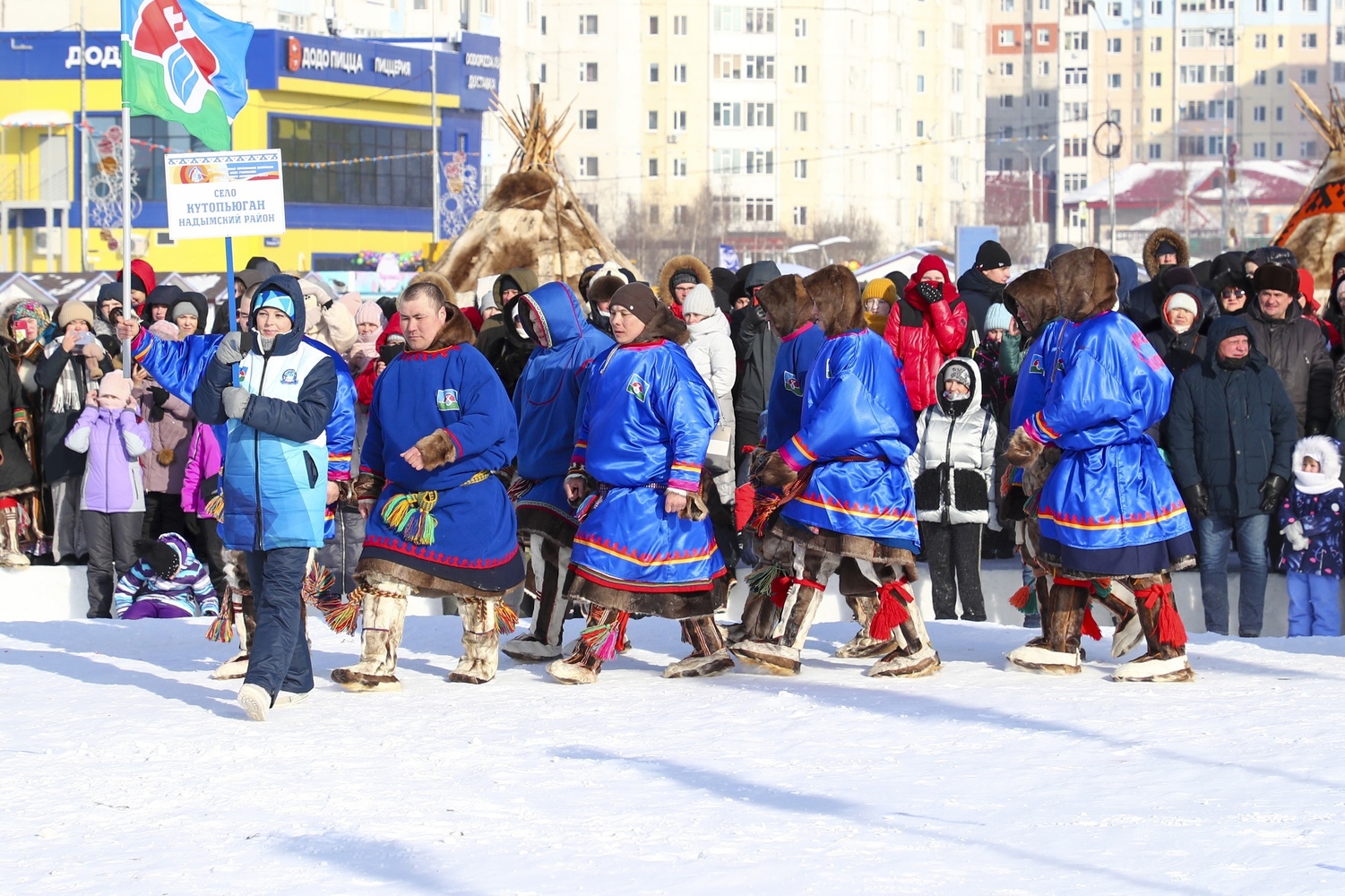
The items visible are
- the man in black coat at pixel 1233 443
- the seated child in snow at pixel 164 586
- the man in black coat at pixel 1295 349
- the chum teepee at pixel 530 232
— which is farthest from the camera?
the chum teepee at pixel 530 232

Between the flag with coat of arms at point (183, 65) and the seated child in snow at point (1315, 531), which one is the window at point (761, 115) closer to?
the flag with coat of arms at point (183, 65)

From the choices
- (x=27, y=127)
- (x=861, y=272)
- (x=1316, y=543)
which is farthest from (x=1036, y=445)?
(x=27, y=127)

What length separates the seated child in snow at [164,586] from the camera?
10477 millimetres

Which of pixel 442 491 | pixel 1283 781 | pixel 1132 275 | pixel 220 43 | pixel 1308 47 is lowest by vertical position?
pixel 1283 781

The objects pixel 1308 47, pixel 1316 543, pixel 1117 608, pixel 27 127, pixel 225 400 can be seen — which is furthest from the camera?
pixel 1308 47

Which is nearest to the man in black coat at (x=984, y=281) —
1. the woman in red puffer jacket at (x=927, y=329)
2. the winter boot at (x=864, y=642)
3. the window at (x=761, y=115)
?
the woman in red puffer jacket at (x=927, y=329)

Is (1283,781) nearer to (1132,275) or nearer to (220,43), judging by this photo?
(1132,275)

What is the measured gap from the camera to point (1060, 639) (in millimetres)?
7703

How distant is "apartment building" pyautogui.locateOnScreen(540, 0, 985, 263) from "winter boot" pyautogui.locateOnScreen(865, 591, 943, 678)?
83.0 meters

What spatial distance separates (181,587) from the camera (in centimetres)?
1059

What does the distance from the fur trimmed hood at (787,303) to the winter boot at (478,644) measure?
5.40 feet

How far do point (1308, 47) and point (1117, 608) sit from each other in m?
143

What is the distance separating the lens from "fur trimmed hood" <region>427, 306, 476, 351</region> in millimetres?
7332

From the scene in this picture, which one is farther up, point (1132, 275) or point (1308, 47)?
point (1308, 47)
